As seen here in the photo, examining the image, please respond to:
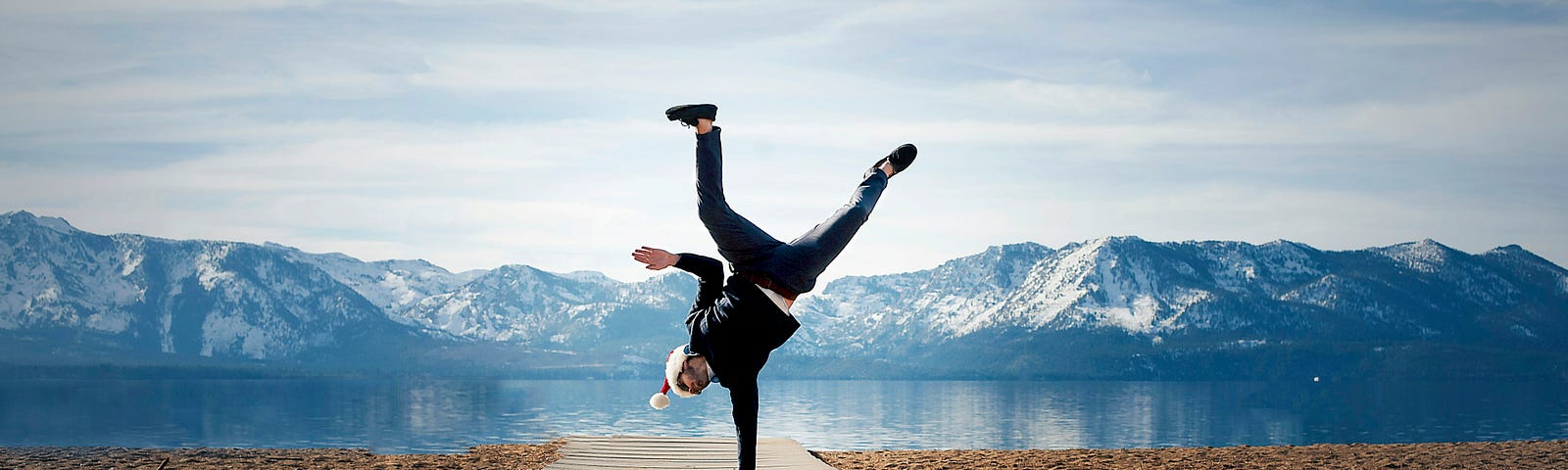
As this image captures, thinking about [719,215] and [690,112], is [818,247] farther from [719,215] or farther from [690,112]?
[690,112]

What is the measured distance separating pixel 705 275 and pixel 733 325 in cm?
31

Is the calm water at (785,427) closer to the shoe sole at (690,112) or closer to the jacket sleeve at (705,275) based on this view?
the jacket sleeve at (705,275)

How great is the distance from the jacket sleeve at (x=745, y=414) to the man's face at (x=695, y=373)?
0.12m

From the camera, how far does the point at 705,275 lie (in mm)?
7035

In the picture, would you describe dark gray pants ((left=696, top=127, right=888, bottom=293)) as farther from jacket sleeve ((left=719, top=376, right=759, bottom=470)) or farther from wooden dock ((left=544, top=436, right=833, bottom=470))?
wooden dock ((left=544, top=436, right=833, bottom=470))

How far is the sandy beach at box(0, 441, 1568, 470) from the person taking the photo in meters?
15.5

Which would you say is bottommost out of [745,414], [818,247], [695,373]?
[745,414]

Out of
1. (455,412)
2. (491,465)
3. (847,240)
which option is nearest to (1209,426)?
(455,412)

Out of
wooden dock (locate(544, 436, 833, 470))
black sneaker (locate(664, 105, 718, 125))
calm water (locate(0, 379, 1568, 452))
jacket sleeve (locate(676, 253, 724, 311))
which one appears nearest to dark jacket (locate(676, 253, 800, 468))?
jacket sleeve (locate(676, 253, 724, 311))

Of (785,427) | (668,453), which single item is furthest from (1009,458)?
(785,427)

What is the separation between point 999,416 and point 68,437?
6516 cm

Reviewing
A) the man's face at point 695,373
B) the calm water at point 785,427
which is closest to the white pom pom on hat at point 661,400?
the man's face at point 695,373

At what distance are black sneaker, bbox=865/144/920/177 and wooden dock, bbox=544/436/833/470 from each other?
6.37 meters

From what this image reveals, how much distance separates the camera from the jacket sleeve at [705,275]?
6.86 metres
